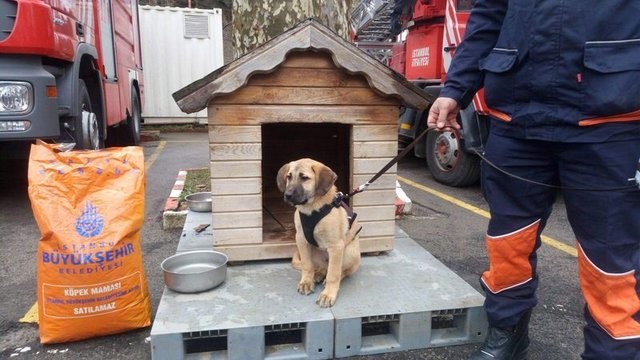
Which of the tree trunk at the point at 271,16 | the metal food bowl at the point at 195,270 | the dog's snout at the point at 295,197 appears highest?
the tree trunk at the point at 271,16

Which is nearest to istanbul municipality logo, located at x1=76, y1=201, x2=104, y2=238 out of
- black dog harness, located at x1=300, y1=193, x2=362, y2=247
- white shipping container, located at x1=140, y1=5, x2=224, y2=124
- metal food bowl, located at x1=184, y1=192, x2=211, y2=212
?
black dog harness, located at x1=300, y1=193, x2=362, y2=247

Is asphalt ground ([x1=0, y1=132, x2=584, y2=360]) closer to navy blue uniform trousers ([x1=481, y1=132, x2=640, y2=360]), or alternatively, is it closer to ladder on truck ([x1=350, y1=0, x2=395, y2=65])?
navy blue uniform trousers ([x1=481, y1=132, x2=640, y2=360])

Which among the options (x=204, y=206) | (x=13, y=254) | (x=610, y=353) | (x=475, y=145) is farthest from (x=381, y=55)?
(x=610, y=353)

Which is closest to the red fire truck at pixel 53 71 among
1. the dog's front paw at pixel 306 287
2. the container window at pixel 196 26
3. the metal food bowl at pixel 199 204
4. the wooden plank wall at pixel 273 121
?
the metal food bowl at pixel 199 204

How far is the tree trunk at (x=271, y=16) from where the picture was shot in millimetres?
3707

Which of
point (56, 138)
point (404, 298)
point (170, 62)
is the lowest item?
point (404, 298)

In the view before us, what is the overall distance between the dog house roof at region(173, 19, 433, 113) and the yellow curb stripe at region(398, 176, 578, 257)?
227 cm

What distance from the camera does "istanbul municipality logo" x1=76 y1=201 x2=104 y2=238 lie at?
7.15 ft

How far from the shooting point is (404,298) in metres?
2.39

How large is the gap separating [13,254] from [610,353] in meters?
3.90

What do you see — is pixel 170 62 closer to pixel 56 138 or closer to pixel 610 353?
pixel 56 138

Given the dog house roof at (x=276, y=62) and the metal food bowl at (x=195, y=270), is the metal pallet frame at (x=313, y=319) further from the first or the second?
the dog house roof at (x=276, y=62)

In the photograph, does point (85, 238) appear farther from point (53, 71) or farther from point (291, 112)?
point (53, 71)

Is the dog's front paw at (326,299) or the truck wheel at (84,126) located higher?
the truck wheel at (84,126)
